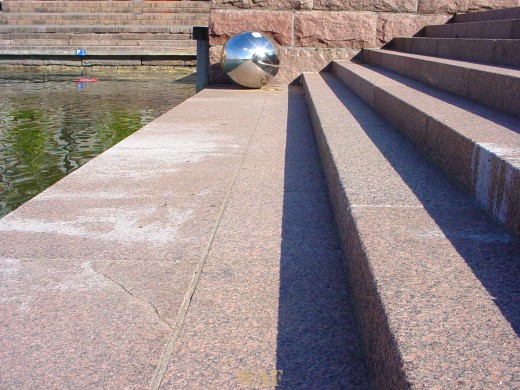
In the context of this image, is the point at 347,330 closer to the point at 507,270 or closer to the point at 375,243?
the point at 375,243

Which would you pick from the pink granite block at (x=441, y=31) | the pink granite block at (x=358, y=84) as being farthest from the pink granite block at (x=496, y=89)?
the pink granite block at (x=441, y=31)

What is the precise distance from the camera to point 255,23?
9695mm

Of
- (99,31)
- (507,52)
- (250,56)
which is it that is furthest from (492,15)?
(99,31)

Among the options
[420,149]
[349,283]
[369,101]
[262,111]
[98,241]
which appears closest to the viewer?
[349,283]

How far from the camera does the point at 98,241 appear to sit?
267 centimetres

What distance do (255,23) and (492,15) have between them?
367 centimetres

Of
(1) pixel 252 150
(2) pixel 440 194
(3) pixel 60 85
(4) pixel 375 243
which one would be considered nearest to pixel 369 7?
(1) pixel 252 150

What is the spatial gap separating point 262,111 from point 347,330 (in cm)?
501

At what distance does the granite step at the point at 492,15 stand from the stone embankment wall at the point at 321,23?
61 cm

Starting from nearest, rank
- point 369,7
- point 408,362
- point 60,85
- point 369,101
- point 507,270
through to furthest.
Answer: point 408,362 → point 507,270 → point 369,101 → point 369,7 → point 60,85

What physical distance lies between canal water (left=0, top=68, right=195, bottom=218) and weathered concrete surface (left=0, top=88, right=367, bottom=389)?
1373 millimetres

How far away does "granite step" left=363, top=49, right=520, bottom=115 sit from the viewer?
342 centimetres

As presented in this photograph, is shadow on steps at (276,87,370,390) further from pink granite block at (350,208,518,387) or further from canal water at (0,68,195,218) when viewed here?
canal water at (0,68,195,218)

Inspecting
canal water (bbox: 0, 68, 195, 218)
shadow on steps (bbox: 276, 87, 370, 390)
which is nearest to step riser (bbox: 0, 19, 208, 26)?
canal water (bbox: 0, 68, 195, 218)
